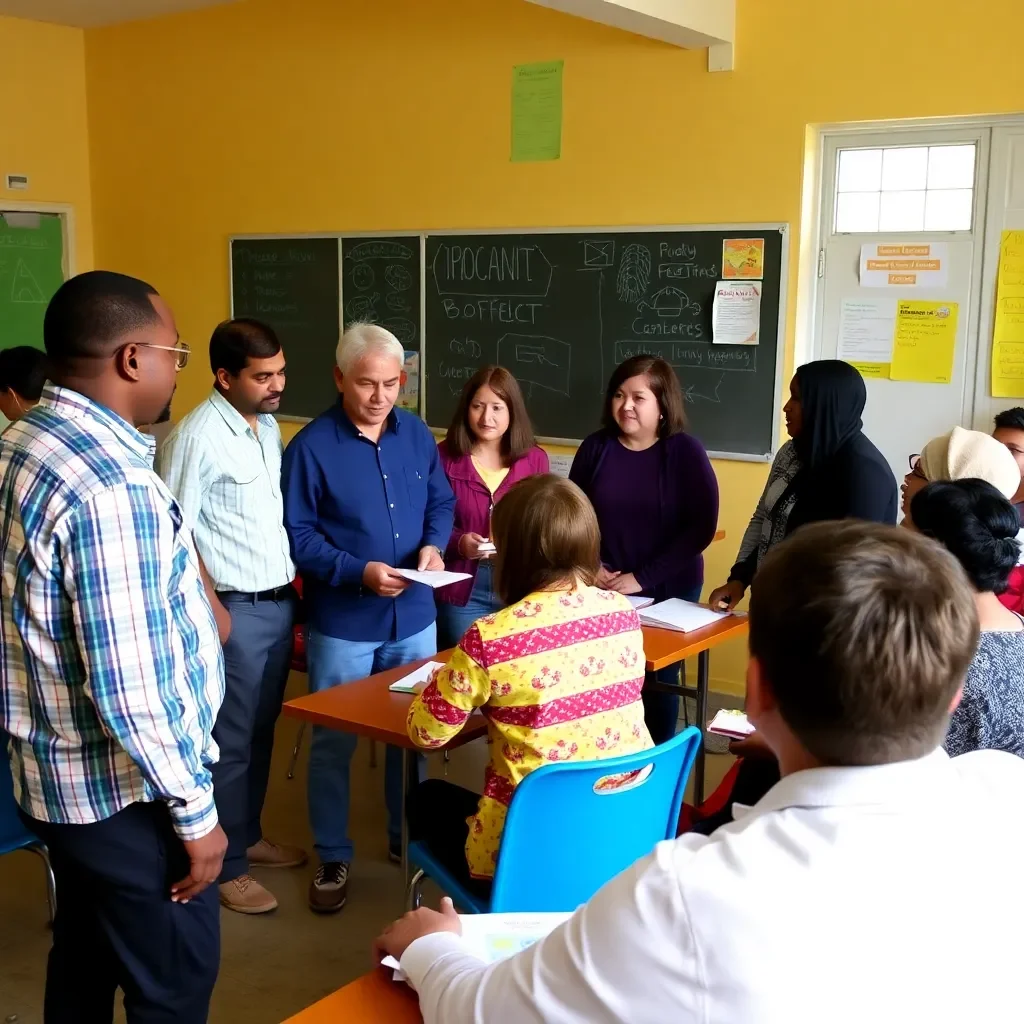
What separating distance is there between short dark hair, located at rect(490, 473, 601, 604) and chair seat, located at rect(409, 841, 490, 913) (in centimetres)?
59

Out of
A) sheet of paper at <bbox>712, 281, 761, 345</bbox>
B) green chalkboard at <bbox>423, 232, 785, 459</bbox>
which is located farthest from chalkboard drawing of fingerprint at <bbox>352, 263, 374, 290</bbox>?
sheet of paper at <bbox>712, 281, 761, 345</bbox>

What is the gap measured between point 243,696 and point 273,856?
2.17 ft

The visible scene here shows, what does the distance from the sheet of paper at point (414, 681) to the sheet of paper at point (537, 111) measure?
307 cm

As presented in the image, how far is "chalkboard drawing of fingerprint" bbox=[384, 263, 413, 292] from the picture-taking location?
5.63 meters

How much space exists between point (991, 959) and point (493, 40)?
16.4 ft

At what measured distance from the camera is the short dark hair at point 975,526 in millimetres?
2004

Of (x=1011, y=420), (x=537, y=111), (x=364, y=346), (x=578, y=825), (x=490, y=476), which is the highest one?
(x=537, y=111)

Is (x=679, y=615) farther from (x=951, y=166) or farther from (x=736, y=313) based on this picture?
(x=951, y=166)

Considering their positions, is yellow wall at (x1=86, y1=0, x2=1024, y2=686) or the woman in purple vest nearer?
the woman in purple vest

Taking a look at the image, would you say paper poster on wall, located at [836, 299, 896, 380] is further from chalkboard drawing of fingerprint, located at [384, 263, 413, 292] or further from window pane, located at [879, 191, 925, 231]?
chalkboard drawing of fingerprint, located at [384, 263, 413, 292]

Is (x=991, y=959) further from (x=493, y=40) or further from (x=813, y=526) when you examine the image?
(x=493, y=40)

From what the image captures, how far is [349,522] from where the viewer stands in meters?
3.17

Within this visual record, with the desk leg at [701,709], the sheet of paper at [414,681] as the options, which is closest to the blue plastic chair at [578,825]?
the sheet of paper at [414,681]

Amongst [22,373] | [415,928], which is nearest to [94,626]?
[415,928]
